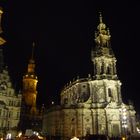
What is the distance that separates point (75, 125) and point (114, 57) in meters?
22.1

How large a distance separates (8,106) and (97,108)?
2224 centimetres

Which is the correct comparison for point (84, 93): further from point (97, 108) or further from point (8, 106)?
point (8, 106)

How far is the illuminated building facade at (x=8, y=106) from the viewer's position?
184 ft

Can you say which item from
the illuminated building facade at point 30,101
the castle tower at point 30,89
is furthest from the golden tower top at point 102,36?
the illuminated building facade at point 30,101

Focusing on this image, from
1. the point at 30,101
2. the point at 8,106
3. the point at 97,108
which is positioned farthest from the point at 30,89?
the point at 97,108

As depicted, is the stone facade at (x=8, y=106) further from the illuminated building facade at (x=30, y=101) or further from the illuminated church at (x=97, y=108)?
the illuminated building facade at (x=30, y=101)

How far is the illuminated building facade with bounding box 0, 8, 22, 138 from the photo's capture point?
5609 centimetres

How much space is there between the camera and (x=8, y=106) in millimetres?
57906

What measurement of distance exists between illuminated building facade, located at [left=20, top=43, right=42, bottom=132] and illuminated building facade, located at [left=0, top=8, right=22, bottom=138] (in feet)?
43.2

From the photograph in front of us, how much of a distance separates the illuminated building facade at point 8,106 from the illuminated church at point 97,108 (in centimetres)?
1121

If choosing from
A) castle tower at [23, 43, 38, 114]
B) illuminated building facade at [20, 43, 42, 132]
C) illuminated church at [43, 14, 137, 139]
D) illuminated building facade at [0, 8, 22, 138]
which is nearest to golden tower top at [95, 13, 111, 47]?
illuminated church at [43, 14, 137, 139]

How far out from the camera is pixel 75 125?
59.6m

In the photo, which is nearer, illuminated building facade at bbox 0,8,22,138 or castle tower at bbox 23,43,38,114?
illuminated building facade at bbox 0,8,22,138

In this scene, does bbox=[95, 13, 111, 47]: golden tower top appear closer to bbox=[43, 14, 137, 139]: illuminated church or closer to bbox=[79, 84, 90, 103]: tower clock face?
bbox=[43, 14, 137, 139]: illuminated church
